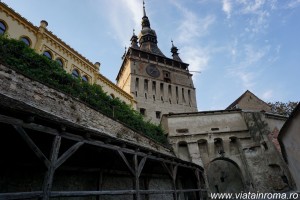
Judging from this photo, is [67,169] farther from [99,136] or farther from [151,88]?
[151,88]

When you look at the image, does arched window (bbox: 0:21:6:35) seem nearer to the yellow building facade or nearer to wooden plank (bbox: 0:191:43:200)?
the yellow building facade

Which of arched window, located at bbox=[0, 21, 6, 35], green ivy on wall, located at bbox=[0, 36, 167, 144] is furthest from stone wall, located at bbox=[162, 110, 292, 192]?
arched window, located at bbox=[0, 21, 6, 35]

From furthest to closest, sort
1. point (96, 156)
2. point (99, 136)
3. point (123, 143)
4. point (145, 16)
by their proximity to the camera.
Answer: point (145, 16)
point (96, 156)
point (123, 143)
point (99, 136)

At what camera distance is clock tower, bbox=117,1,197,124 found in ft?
94.8

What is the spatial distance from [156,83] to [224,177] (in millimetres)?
16377

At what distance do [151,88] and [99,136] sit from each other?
24.3 meters

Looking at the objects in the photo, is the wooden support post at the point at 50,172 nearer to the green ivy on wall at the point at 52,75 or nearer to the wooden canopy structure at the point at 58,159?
the wooden canopy structure at the point at 58,159

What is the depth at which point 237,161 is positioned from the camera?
1700 cm

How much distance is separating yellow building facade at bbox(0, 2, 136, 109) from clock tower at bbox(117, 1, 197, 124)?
7.35 metres

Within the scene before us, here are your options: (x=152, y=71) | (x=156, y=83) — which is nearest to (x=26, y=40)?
(x=156, y=83)

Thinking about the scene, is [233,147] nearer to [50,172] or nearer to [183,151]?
[183,151]

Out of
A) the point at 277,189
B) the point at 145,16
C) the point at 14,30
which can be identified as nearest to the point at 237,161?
the point at 277,189

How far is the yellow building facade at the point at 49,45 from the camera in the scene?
14609mm

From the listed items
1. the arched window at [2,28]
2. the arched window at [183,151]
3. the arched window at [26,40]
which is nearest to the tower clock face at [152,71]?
the arched window at [183,151]
